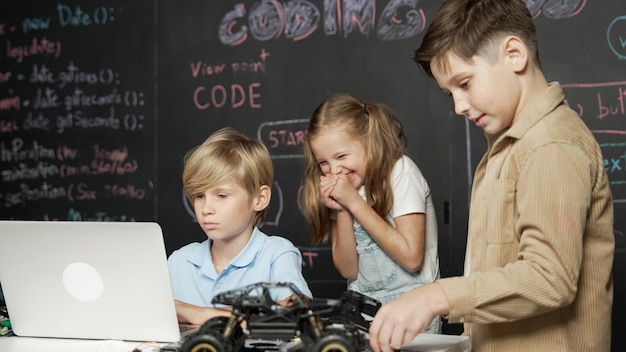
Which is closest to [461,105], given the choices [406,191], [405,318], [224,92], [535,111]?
[535,111]

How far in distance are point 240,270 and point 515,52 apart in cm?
92

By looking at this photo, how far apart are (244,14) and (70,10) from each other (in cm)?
103

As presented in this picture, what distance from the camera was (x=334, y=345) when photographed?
117 cm

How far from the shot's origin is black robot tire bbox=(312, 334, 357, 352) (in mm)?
1172

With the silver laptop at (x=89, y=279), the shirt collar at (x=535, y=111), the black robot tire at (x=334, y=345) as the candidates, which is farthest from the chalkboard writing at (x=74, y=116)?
the black robot tire at (x=334, y=345)

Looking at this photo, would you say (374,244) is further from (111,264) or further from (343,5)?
(343,5)

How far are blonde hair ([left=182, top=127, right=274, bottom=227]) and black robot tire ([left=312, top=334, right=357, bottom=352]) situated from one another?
3.10 ft

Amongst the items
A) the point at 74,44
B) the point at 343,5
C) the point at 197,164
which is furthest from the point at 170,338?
the point at 74,44

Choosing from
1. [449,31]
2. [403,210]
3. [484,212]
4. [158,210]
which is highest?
[449,31]

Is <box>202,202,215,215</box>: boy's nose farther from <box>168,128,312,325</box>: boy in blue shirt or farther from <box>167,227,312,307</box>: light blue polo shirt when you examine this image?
<box>167,227,312,307</box>: light blue polo shirt

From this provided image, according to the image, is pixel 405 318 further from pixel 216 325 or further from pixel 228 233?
pixel 228 233

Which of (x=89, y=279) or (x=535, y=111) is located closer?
(x=535, y=111)

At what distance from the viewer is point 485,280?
4.30ft

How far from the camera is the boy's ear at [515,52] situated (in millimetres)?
1474
